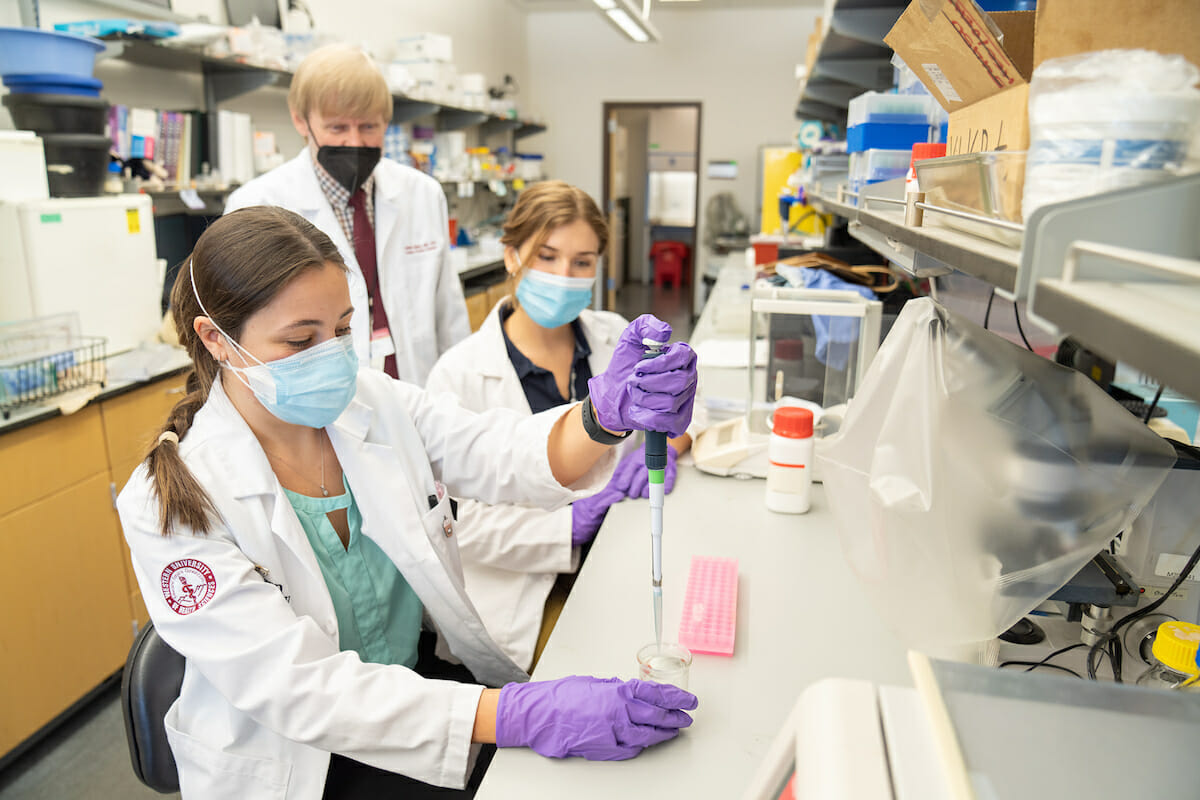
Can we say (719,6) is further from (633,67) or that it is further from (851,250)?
(851,250)

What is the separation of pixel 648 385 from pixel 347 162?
1500 millimetres

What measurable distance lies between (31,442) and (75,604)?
18.2 inches

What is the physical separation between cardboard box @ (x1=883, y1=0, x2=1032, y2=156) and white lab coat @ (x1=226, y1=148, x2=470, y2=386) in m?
1.80

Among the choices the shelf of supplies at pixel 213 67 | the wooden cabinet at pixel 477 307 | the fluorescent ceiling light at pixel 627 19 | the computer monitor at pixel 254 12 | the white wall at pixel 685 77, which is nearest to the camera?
the shelf of supplies at pixel 213 67

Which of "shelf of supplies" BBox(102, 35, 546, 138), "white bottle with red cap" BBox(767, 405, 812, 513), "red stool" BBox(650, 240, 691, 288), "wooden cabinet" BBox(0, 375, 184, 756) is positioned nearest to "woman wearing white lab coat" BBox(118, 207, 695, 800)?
"white bottle with red cap" BBox(767, 405, 812, 513)

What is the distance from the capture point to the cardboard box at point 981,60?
812mm

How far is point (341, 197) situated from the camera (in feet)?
7.97

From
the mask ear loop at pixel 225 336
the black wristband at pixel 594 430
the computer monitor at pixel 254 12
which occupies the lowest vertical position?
the black wristband at pixel 594 430

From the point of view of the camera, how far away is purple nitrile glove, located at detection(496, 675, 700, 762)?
95 centimetres

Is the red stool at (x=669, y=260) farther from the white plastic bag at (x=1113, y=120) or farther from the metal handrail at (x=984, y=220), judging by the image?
the white plastic bag at (x=1113, y=120)

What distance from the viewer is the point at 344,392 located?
1.25 metres

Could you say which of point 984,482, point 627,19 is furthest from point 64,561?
point 627,19

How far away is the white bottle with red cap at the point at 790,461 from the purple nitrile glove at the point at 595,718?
722mm

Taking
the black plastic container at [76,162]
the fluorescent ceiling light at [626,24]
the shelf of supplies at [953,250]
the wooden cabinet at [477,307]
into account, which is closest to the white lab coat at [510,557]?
the shelf of supplies at [953,250]
